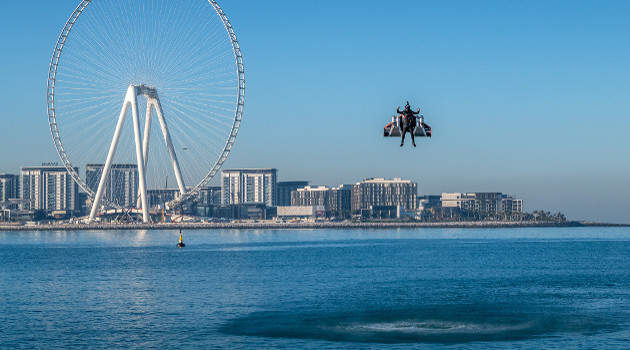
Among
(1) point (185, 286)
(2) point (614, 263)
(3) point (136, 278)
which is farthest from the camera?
(2) point (614, 263)

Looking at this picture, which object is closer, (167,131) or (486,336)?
(486,336)

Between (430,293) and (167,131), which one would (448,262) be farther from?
(167,131)

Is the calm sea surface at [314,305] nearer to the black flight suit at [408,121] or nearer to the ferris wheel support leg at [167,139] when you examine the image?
the black flight suit at [408,121]

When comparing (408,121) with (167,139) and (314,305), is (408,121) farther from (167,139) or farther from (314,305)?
(167,139)

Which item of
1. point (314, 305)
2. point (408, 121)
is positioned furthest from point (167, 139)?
point (408, 121)

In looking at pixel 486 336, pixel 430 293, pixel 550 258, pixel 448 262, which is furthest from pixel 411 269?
pixel 486 336

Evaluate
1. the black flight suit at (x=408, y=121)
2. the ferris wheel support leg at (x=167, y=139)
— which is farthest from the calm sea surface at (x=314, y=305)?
the ferris wheel support leg at (x=167, y=139)

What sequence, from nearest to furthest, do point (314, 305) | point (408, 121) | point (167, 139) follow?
point (408, 121)
point (314, 305)
point (167, 139)

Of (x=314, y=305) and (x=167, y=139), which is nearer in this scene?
(x=314, y=305)
